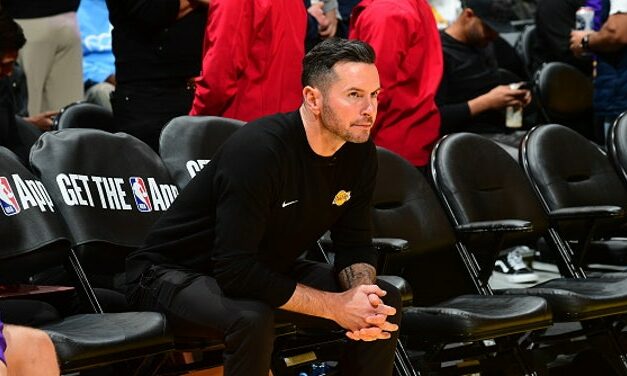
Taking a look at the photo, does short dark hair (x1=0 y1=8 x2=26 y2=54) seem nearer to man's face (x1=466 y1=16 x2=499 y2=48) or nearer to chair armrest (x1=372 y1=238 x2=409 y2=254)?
chair armrest (x1=372 y1=238 x2=409 y2=254)

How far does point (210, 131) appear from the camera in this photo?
4.54 meters

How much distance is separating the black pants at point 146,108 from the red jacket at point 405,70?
969 millimetres

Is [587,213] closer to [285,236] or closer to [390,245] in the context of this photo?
[390,245]

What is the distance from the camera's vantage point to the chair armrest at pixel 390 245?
4.21m

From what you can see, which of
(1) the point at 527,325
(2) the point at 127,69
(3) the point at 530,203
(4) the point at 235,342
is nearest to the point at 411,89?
(3) the point at 530,203

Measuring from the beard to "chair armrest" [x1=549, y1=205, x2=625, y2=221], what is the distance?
1611mm

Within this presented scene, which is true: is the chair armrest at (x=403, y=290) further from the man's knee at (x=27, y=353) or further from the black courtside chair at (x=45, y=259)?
the man's knee at (x=27, y=353)

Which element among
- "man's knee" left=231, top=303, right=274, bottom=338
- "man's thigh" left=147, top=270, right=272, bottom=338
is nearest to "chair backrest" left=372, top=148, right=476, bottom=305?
"man's thigh" left=147, top=270, right=272, bottom=338

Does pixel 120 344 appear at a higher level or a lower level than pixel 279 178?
lower

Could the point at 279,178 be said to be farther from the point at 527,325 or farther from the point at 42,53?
the point at 42,53

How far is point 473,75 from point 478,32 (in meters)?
0.23

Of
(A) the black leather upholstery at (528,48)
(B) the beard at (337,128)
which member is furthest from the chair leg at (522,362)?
(A) the black leather upholstery at (528,48)

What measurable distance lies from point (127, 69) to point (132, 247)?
1.29m

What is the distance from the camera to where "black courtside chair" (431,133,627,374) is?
4.49 m
